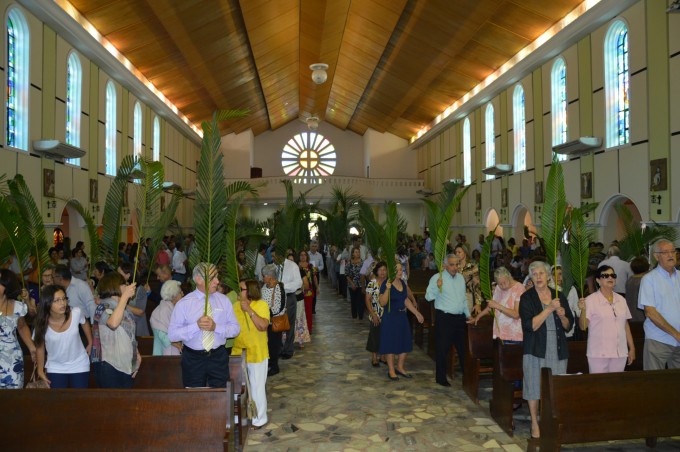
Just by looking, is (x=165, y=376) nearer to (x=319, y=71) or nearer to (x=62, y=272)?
(x=62, y=272)

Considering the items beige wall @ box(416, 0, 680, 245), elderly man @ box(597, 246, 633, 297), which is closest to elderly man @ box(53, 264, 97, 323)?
elderly man @ box(597, 246, 633, 297)

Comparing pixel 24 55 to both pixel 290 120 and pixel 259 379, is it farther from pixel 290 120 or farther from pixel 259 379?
pixel 290 120

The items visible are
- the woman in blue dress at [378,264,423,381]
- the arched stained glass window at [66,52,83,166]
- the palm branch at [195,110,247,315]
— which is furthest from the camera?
the arched stained glass window at [66,52,83,166]

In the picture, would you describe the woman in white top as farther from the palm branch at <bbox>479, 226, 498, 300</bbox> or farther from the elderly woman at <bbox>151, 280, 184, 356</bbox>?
the palm branch at <bbox>479, 226, 498, 300</bbox>

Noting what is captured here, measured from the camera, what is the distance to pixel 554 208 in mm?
→ 5148

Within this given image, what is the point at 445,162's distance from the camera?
2417 cm

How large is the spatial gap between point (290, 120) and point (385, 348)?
84.0ft

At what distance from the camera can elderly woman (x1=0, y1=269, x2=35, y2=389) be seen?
383 centimetres

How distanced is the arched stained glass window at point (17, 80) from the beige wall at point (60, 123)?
117 millimetres

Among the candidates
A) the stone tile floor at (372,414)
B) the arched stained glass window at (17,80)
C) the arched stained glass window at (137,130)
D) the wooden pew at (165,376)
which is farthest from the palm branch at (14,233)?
the arched stained glass window at (137,130)

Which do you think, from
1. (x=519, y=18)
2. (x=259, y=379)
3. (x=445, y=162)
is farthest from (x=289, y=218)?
(x=445, y=162)

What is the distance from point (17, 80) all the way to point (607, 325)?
35.1ft

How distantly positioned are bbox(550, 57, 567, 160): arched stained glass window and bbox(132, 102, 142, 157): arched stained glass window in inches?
460

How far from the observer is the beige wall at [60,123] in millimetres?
10805
